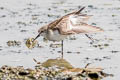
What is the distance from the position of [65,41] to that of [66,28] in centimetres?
171

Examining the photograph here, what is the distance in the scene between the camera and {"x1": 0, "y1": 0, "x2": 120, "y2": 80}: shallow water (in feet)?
40.2

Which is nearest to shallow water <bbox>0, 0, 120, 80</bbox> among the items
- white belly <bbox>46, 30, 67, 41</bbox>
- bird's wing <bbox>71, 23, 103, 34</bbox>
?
white belly <bbox>46, 30, 67, 41</bbox>

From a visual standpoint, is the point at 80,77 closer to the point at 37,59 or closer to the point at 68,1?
the point at 37,59

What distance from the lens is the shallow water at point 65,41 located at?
1224 cm

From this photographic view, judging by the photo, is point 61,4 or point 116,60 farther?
point 61,4

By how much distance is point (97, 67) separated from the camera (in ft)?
37.6

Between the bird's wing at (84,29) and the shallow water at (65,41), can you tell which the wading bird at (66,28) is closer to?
the bird's wing at (84,29)

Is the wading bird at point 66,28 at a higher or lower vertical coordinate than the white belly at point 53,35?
higher

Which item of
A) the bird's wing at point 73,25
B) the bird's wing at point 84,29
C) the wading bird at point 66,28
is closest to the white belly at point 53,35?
the wading bird at point 66,28

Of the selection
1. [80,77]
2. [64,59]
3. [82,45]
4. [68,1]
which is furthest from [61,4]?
[80,77]

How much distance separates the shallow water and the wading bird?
0.53 metres

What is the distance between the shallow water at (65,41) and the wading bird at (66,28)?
0.53 metres

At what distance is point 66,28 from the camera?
41.4 ft

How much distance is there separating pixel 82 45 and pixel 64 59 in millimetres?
1480
